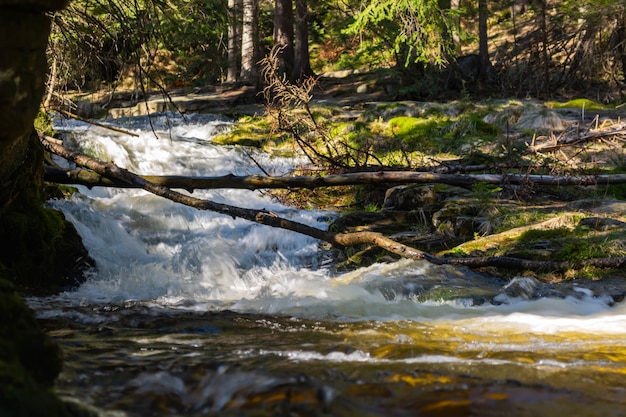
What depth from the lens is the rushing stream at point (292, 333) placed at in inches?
105

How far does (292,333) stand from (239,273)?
2973 millimetres

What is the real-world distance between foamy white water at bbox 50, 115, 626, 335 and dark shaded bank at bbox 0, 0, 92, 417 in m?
0.42

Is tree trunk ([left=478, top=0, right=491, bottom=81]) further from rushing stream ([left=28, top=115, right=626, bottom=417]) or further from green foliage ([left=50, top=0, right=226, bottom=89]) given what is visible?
green foliage ([left=50, top=0, right=226, bottom=89])

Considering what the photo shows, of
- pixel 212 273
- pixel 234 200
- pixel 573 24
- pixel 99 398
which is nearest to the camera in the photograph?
pixel 99 398

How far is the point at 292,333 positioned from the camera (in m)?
4.20

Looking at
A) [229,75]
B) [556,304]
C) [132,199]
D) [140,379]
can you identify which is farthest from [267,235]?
[229,75]

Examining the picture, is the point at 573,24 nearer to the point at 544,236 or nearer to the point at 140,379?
the point at 544,236

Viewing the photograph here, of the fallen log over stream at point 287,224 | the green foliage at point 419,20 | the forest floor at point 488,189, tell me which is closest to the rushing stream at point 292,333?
the fallen log over stream at point 287,224

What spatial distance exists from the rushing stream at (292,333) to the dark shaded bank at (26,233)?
290mm

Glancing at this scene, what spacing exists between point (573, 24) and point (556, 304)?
45.8 ft

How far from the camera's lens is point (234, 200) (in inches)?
416

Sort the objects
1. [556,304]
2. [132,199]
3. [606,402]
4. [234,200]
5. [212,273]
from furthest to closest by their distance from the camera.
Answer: [234,200] < [132,199] < [212,273] < [556,304] < [606,402]

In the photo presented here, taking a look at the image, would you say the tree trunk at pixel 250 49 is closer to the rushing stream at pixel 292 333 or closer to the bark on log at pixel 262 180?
the rushing stream at pixel 292 333

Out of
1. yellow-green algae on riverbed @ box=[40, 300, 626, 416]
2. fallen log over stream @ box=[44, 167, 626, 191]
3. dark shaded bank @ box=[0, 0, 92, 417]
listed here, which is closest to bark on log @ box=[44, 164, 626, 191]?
fallen log over stream @ box=[44, 167, 626, 191]
